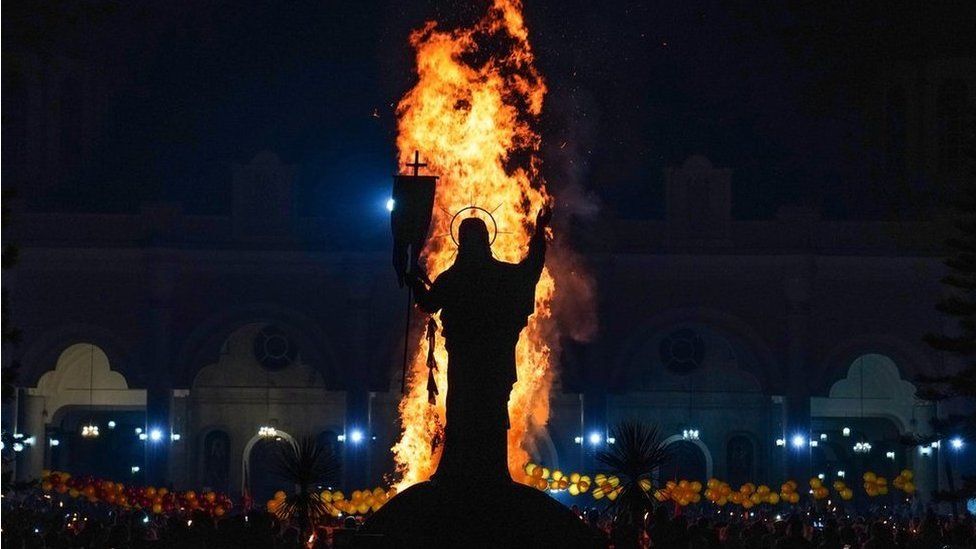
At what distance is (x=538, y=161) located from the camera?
4538cm

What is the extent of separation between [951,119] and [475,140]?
27352 mm

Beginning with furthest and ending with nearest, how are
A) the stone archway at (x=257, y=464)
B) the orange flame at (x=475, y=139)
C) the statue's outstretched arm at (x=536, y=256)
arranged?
the stone archway at (x=257, y=464) < the orange flame at (x=475, y=139) < the statue's outstretched arm at (x=536, y=256)

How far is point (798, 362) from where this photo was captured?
51.2 metres

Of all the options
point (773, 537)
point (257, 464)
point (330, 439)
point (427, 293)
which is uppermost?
point (427, 293)

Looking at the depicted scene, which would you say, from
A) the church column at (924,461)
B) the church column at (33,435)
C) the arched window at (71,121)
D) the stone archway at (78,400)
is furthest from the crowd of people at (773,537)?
the arched window at (71,121)

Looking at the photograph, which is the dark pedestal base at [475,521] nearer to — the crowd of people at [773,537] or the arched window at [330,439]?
the crowd of people at [773,537]

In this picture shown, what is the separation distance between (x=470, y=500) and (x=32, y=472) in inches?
1585

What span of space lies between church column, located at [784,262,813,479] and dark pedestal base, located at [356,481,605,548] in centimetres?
3527

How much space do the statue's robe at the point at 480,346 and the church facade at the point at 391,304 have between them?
33.7 m

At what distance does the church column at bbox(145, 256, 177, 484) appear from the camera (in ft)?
168

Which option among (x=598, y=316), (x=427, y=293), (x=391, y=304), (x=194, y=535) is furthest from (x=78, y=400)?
(x=427, y=293)

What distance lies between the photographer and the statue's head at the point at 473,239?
1716 centimetres

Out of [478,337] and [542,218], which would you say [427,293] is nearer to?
[478,337]

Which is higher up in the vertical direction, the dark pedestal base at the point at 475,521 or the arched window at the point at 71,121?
the arched window at the point at 71,121
